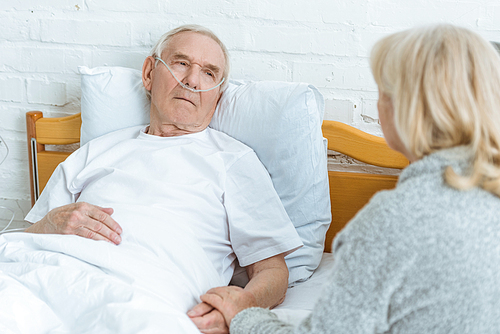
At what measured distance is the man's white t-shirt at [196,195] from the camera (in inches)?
45.8

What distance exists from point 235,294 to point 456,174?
55 centimetres

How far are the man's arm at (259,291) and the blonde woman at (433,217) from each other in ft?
0.96

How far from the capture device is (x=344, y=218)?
56.9 inches

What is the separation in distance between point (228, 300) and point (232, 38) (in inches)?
35.3

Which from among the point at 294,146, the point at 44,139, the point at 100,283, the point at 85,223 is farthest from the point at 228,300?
the point at 44,139

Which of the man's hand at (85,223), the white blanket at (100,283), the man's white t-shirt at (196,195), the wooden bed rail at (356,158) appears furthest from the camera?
the wooden bed rail at (356,158)

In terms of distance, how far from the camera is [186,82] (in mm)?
1345

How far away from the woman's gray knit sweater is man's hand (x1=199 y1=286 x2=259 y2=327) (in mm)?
333

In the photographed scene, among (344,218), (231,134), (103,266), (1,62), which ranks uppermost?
(1,62)

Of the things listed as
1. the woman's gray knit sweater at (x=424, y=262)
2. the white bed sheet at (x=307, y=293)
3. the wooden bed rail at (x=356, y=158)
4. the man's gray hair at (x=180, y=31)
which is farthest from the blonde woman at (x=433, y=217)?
the man's gray hair at (x=180, y=31)

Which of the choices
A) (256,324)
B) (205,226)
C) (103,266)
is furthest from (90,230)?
(256,324)

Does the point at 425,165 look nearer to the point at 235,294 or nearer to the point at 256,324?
the point at 256,324

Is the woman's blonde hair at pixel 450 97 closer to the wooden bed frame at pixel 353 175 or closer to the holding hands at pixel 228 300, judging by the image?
the holding hands at pixel 228 300

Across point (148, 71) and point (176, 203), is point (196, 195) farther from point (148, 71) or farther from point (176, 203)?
point (148, 71)
